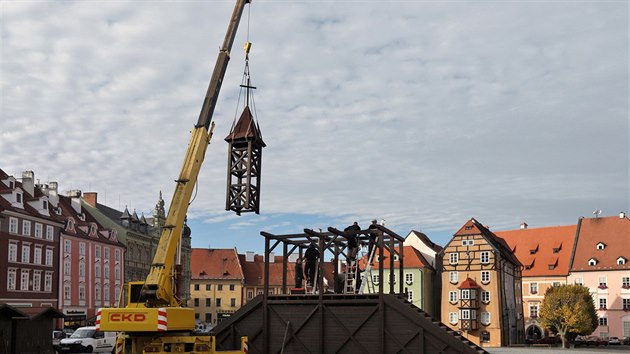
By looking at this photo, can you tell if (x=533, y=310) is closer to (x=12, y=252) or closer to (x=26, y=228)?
(x=26, y=228)

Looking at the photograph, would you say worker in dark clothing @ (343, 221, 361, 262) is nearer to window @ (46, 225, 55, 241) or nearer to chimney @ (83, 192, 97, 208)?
window @ (46, 225, 55, 241)

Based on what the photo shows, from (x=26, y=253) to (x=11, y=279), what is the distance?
2764mm

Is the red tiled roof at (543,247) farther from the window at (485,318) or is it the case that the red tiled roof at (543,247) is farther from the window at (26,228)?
the window at (26,228)

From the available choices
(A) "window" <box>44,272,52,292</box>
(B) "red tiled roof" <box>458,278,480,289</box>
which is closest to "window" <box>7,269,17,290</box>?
(A) "window" <box>44,272,52,292</box>

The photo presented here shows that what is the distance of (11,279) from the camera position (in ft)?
170

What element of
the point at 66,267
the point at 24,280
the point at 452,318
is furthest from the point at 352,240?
the point at 66,267

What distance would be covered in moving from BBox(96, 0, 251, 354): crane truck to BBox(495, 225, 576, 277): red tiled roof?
5902 centimetres

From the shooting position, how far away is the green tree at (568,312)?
Result: 57094mm

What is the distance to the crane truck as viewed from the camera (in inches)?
747

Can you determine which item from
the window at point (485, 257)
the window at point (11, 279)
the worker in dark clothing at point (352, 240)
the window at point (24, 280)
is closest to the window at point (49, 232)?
the window at point (24, 280)

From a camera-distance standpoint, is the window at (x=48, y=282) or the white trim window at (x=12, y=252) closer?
the white trim window at (x=12, y=252)

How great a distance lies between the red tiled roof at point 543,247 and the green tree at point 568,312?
12.7 m

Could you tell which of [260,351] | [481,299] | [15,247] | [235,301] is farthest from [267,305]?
[235,301]

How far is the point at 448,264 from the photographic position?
62.0 meters
